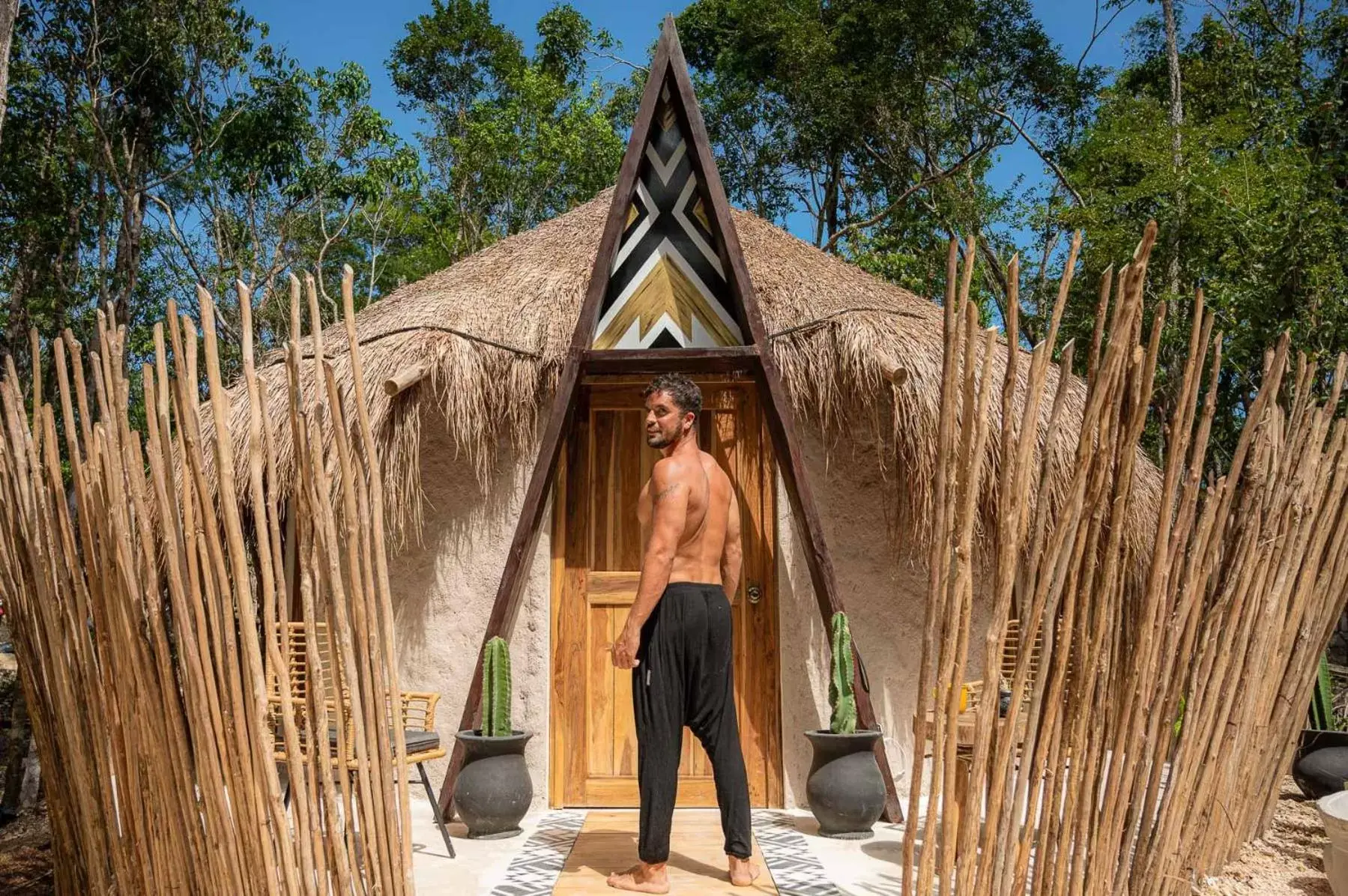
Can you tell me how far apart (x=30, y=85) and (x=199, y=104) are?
2.08 m

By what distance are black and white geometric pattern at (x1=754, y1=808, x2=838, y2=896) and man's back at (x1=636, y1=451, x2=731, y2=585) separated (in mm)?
1114

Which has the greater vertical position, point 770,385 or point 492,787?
point 770,385

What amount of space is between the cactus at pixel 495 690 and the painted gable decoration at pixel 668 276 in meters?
1.63

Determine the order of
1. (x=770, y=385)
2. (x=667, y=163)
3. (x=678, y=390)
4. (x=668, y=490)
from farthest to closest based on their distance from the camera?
(x=667, y=163) → (x=770, y=385) → (x=678, y=390) → (x=668, y=490)

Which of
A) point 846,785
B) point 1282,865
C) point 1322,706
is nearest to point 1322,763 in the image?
point 1322,706

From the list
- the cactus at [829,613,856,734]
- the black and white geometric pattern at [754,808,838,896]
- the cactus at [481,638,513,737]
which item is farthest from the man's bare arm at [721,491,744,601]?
the cactus at [481,638,513,737]

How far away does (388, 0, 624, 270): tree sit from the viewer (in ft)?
54.4

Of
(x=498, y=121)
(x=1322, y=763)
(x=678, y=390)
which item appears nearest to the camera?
(x=678, y=390)

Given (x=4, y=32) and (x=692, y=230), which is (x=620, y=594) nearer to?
(x=692, y=230)

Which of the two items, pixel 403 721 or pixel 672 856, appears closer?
pixel 403 721

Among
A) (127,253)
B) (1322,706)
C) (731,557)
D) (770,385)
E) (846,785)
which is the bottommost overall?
(846,785)

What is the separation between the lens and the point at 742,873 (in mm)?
3613

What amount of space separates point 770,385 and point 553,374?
1183 millimetres

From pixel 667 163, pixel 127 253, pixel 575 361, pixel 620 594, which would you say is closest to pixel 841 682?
pixel 620 594
